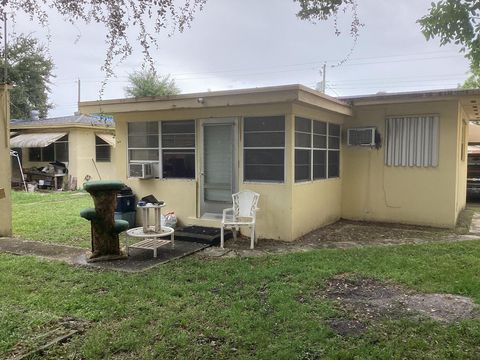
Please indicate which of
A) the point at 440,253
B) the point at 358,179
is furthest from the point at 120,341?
the point at 358,179

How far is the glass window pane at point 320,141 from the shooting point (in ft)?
27.9

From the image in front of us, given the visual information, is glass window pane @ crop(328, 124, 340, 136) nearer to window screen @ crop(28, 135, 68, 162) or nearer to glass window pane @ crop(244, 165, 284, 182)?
glass window pane @ crop(244, 165, 284, 182)

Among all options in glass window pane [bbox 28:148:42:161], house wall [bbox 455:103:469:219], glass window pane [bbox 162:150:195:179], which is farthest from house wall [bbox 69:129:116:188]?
house wall [bbox 455:103:469:219]

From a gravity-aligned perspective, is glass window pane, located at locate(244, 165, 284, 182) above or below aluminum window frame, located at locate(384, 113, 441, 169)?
below

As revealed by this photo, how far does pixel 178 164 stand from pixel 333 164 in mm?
3485

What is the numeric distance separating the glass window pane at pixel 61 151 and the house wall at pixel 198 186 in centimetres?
955

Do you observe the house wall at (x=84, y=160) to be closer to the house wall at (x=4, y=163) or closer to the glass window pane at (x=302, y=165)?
the house wall at (x=4, y=163)

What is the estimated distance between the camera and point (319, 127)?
8664 millimetres

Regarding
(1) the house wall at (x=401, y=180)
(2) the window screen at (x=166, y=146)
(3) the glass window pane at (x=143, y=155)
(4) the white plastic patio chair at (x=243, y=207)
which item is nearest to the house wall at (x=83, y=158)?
(3) the glass window pane at (x=143, y=155)

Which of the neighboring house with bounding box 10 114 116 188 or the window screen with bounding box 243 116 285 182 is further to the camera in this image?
the neighboring house with bounding box 10 114 116 188

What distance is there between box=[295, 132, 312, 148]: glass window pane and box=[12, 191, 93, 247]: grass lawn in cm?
411

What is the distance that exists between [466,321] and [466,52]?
2446mm

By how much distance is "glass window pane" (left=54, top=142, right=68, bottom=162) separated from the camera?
57.8 feet

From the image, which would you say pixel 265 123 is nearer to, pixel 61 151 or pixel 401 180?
pixel 401 180
